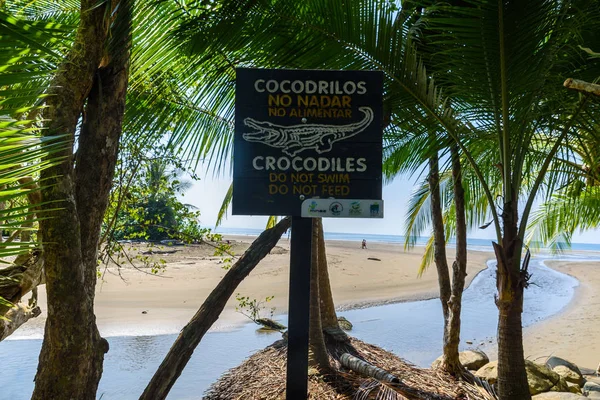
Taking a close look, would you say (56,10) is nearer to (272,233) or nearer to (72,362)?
(272,233)

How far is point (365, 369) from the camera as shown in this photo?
441cm

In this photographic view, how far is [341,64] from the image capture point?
12.0ft

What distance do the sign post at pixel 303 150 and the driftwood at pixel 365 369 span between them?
4.56 feet

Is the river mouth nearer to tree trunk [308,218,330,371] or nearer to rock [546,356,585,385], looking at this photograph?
tree trunk [308,218,330,371]

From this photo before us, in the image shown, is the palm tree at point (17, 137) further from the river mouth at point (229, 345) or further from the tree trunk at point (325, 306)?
the tree trunk at point (325, 306)

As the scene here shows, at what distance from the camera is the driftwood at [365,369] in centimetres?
412

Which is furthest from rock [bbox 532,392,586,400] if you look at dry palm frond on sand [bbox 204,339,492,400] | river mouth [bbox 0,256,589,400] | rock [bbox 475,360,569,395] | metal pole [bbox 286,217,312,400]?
metal pole [bbox 286,217,312,400]

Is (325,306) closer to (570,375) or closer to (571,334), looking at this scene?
(570,375)

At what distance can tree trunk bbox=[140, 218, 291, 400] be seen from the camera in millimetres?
3482

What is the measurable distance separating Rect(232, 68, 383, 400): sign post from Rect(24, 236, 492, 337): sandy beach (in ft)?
13.8

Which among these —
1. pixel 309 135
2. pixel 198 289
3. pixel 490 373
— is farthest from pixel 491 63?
pixel 198 289

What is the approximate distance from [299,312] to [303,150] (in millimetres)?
1029

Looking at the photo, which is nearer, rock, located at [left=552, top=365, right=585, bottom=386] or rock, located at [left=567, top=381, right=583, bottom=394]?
rock, located at [left=567, top=381, right=583, bottom=394]

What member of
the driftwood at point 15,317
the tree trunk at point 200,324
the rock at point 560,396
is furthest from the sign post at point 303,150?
the rock at point 560,396
